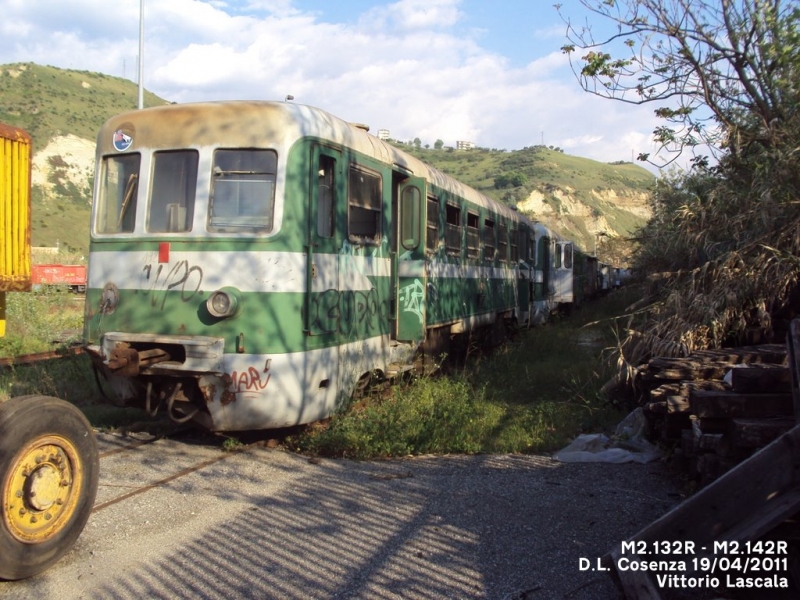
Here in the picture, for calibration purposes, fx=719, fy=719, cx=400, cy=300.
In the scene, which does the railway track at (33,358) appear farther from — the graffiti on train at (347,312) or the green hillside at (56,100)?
the green hillside at (56,100)

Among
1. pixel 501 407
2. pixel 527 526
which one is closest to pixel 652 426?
pixel 501 407

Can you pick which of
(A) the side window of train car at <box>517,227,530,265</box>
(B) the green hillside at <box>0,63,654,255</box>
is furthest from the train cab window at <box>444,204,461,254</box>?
(B) the green hillside at <box>0,63,654,255</box>

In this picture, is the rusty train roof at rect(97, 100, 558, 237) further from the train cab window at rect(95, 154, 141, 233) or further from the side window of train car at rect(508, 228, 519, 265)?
the side window of train car at rect(508, 228, 519, 265)

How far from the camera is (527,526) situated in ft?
15.6

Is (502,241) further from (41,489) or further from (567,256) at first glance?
(41,489)

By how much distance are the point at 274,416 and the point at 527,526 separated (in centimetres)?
245

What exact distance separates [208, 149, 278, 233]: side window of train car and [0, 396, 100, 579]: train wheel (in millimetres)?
2420

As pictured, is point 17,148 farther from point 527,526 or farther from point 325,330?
point 527,526

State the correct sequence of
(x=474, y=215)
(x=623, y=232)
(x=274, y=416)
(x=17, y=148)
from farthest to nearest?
(x=623, y=232)
(x=474, y=215)
(x=274, y=416)
(x=17, y=148)

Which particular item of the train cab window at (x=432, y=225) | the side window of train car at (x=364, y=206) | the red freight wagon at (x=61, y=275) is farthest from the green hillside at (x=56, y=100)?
the side window of train car at (x=364, y=206)

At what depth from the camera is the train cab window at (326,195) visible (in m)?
6.75

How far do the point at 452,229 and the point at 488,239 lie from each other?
8.19ft

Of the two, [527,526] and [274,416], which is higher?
[274,416]

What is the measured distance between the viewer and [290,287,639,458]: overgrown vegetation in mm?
6738
